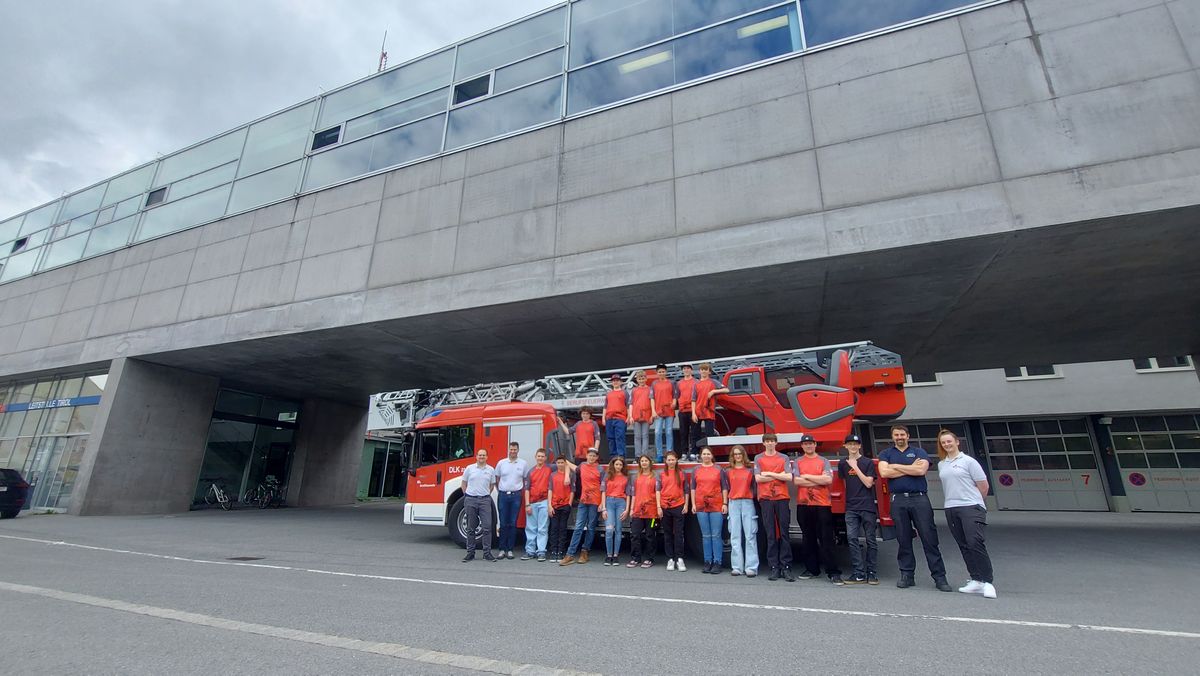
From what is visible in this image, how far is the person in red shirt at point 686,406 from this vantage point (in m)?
8.14

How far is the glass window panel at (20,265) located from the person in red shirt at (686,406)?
26.4 m

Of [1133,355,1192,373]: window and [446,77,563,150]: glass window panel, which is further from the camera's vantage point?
[1133,355,1192,373]: window

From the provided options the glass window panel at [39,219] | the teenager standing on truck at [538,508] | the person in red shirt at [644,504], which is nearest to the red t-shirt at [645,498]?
the person in red shirt at [644,504]

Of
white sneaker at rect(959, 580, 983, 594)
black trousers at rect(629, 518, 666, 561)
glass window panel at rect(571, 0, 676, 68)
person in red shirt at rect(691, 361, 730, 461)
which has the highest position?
glass window panel at rect(571, 0, 676, 68)

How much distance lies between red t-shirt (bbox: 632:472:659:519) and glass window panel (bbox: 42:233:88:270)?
75.6 ft

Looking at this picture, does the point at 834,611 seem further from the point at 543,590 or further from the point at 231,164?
the point at 231,164

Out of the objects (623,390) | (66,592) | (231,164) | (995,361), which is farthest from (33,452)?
(995,361)

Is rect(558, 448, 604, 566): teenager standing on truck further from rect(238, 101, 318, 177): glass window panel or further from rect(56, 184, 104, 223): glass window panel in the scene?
rect(56, 184, 104, 223): glass window panel

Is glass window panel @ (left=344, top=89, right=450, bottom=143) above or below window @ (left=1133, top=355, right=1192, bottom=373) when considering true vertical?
above

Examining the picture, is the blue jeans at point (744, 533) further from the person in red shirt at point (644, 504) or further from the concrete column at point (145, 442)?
the concrete column at point (145, 442)

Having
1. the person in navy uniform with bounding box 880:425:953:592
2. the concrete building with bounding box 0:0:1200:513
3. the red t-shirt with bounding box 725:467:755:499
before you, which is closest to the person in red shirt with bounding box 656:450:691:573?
the red t-shirt with bounding box 725:467:755:499

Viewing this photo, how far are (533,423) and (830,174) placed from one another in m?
6.95

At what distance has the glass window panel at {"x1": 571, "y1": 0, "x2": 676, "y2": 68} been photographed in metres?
11.8

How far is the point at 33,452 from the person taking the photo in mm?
18188
